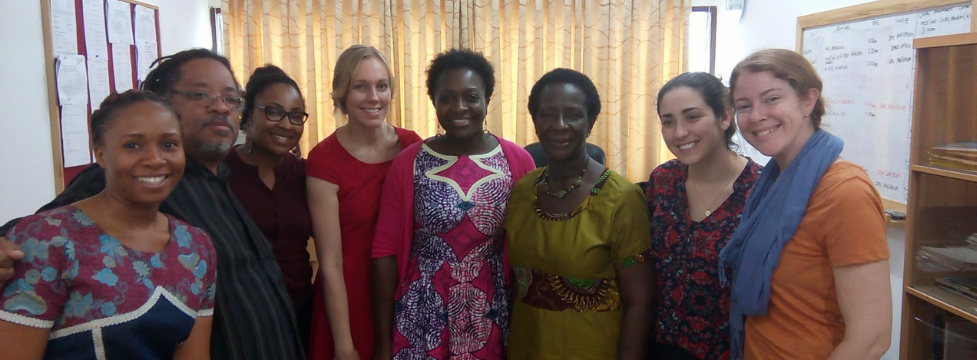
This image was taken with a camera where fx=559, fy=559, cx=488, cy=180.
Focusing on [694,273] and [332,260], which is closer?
[694,273]

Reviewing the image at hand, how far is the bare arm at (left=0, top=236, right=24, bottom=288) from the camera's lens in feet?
2.97

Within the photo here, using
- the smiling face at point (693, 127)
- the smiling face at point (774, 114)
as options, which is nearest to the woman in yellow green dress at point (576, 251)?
the smiling face at point (693, 127)

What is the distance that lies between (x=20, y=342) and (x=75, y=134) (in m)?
1.91

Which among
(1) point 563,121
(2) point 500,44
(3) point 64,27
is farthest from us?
(2) point 500,44

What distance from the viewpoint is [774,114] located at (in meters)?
1.22

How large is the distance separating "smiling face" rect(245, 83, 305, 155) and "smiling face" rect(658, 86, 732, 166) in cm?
115

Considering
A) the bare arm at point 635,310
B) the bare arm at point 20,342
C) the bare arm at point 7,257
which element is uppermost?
the bare arm at point 7,257

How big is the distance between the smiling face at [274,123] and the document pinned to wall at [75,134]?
3.87 feet

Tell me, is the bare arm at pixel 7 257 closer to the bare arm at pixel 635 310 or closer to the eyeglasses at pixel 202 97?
the eyeglasses at pixel 202 97

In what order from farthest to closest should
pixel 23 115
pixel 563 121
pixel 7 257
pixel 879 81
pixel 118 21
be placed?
pixel 118 21, pixel 879 81, pixel 23 115, pixel 563 121, pixel 7 257

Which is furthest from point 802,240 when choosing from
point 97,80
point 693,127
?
point 97,80

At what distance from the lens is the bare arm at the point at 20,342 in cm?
90

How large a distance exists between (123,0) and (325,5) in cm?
133

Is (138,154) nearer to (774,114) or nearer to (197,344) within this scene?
(197,344)
